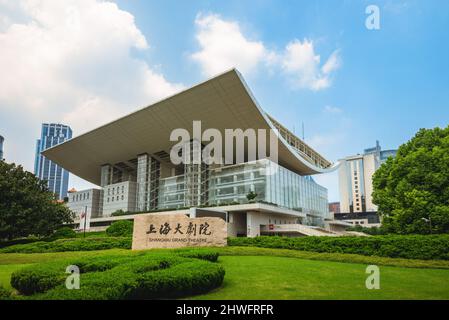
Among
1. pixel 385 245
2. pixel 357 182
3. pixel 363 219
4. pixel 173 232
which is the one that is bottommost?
pixel 385 245

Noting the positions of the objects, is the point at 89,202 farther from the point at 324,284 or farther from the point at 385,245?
the point at 324,284

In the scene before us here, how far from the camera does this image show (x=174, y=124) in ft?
122

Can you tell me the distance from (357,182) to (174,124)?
75057 mm

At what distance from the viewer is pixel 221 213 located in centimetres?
3198

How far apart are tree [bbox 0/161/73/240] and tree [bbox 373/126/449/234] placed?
966 inches

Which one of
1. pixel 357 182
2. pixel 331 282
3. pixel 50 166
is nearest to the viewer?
pixel 331 282

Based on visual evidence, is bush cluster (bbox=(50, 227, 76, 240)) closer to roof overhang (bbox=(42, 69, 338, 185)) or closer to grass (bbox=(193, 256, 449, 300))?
roof overhang (bbox=(42, 69, 338, 185))

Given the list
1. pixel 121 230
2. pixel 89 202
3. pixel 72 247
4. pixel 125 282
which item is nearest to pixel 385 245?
pixel 125 282

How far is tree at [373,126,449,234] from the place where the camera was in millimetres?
17766

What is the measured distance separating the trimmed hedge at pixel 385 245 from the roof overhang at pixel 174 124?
18.0 m

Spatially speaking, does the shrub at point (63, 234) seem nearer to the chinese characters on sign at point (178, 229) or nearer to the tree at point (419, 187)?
the chinese characters on sign at point (178, 229)
